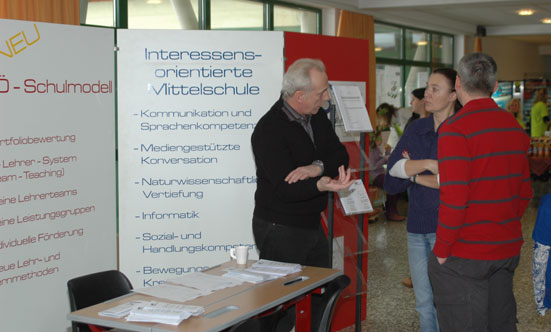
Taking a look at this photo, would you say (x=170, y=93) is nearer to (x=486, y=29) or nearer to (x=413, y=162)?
(x=413, y=162)

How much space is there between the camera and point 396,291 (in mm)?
5785

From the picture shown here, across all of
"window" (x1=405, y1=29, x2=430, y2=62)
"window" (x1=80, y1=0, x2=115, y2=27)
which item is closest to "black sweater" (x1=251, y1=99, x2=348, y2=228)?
"window" (x1=80, y1=0, x2=115, y2=27)

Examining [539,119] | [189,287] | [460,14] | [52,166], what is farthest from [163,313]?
[539,119]

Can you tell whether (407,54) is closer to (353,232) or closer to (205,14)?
(205,14)

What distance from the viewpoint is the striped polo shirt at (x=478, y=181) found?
8.29 ft

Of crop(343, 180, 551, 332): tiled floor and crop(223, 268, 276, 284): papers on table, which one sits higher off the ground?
crop(223, 268, 276, 284): papers on table

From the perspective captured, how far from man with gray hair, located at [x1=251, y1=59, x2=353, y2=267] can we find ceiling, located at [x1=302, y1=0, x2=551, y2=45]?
649 centimetres

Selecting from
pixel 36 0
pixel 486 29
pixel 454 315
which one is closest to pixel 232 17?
pixel 36 0

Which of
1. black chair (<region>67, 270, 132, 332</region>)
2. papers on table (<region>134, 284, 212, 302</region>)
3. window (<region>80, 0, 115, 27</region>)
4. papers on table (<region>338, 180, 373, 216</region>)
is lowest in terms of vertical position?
black chair (<region>67, 270, 132, 332</region>)

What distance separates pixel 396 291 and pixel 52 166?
134 inches

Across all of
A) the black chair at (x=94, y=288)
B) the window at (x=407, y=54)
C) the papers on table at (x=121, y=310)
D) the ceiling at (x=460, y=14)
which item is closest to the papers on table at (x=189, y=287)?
the papers on table at (x=121, y=310)

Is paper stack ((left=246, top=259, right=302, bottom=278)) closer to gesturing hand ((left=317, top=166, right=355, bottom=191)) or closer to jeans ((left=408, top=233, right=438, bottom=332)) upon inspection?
gesturing hand ((left=317, top=166, right=355, bottom=191))

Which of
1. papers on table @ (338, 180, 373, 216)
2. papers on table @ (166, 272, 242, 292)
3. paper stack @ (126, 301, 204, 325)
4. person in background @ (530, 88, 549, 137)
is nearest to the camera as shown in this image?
paper stack @ (126, 301, 204, 325)

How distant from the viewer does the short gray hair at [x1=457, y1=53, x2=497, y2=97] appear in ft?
8.57
